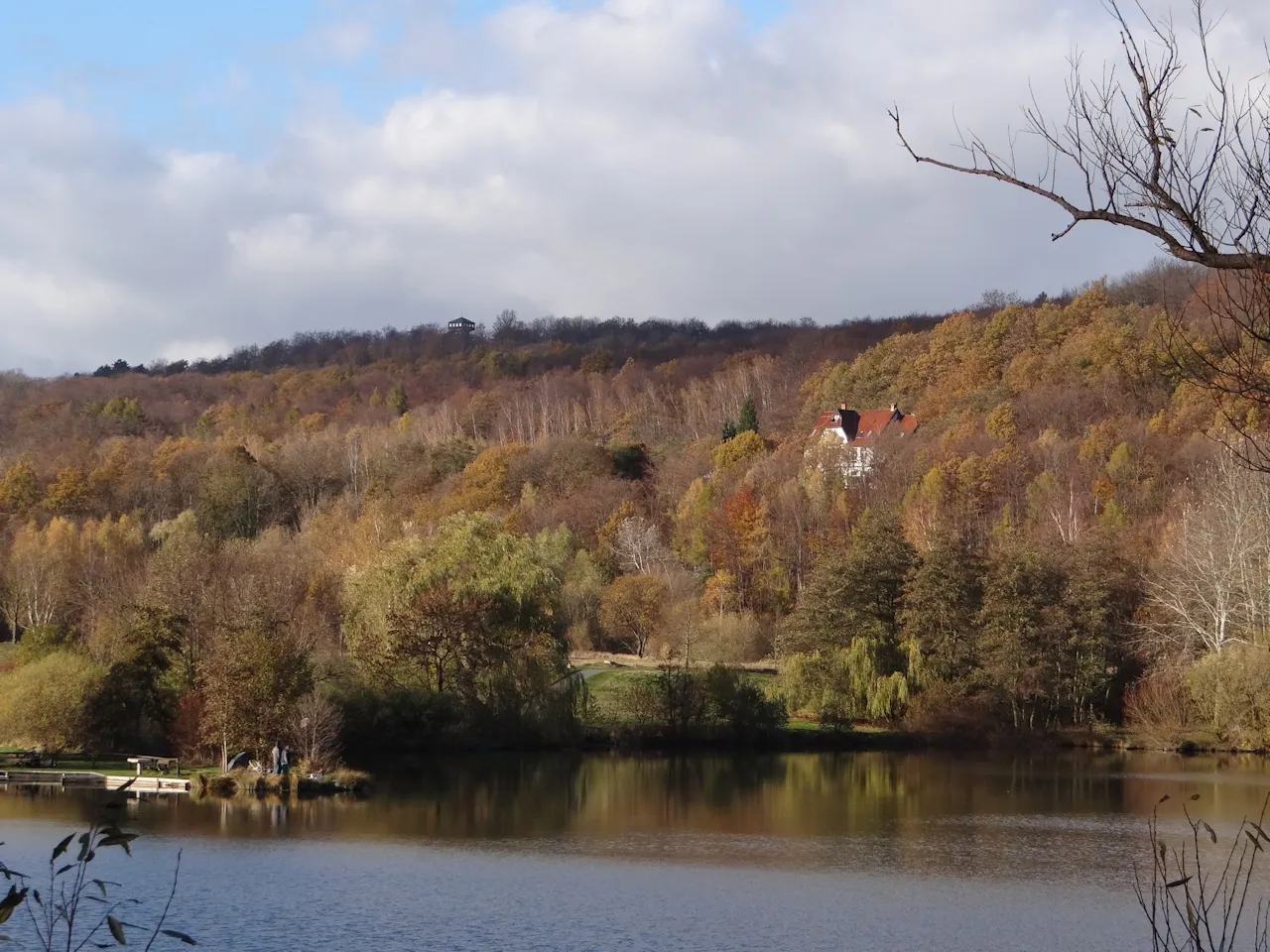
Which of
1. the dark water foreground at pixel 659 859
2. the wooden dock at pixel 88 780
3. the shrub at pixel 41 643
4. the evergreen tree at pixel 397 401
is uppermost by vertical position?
the evergreen tree at pixel 397 401

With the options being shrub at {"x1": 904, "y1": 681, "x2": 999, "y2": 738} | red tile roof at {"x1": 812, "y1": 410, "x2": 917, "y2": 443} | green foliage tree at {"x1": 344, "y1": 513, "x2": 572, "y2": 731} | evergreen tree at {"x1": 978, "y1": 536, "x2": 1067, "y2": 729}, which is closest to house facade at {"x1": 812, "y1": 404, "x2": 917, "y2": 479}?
red tile roof at {"x1": 812, "y1": 410, "x2": 917, "y2": 443}

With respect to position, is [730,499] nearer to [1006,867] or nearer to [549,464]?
[549,464]

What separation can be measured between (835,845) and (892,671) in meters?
23.2

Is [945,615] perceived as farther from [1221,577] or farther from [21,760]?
[21,760]

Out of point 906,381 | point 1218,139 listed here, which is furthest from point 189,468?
point 1218,139

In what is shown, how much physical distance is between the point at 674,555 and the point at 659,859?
4658 cm

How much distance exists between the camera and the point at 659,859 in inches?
1025

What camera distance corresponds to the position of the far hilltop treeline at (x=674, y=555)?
132 ft

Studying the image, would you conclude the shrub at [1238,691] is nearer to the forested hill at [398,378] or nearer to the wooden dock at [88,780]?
the wooden dock at [88,780]

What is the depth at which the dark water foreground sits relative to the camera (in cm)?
2019

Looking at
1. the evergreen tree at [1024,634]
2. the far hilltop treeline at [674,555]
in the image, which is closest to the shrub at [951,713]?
the far hilltop treeline at [674,555]

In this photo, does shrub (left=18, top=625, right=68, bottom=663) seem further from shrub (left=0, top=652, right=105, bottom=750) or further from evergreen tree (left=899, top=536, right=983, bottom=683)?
evergreen tree (left=899, top=536, right=983, bottom=683)

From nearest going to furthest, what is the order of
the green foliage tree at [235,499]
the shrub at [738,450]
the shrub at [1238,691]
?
the shrub at [1238,691] → the green foliage tree at [235,499] → the shrub at [738,450]

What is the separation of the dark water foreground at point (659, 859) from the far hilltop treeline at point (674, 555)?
4855 mm
